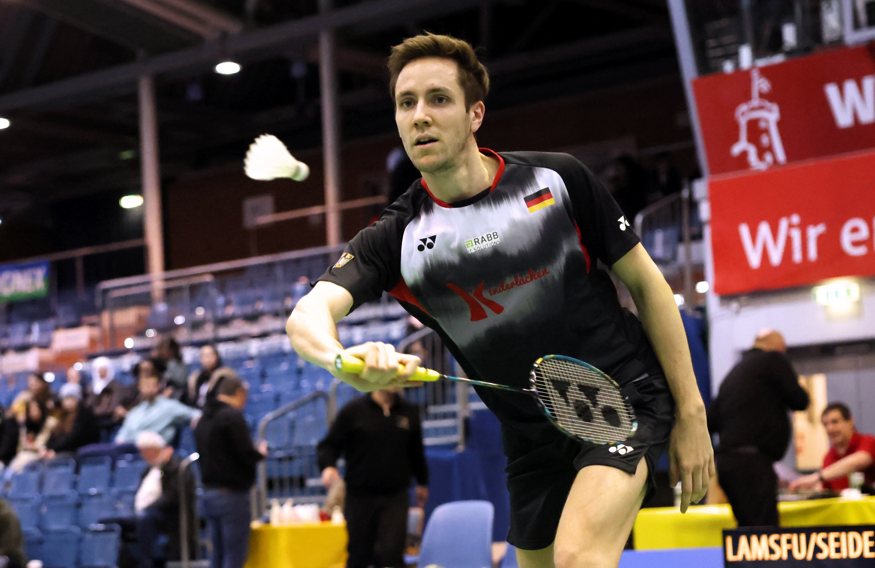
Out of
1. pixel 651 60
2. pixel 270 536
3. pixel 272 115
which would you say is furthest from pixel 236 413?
pixel 272 115

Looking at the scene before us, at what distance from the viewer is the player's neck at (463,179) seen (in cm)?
349

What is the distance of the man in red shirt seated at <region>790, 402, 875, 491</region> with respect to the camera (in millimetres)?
8656

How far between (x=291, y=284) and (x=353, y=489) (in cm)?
1025

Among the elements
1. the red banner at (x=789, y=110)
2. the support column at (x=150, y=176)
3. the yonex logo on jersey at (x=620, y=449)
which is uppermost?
the support column at (x=150, y=176)

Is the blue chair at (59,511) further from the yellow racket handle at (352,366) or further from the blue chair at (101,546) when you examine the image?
the yellow racket handle at (352,366)

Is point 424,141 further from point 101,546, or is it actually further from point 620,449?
point 101,546

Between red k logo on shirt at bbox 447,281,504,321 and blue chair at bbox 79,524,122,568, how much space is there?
9.50 meters

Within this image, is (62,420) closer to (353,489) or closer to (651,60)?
(353,489)

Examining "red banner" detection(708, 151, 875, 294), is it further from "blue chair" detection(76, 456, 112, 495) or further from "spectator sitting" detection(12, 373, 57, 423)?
"spectator sitting" detection(12, 373, 57, 423)

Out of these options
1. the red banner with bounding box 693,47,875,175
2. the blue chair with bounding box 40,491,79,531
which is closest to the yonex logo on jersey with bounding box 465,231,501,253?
the red banner with bounding box 693,47,875,175

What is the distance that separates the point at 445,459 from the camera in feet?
41.3

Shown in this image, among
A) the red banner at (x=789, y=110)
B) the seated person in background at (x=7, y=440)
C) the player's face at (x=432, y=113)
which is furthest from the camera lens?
the seated person in background at (x=7, y=440)

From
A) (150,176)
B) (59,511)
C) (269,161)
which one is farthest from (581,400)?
(150,176)

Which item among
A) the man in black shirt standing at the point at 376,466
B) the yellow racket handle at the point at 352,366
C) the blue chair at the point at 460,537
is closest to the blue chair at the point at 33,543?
the man in black shirt standing at the point at 376,466
